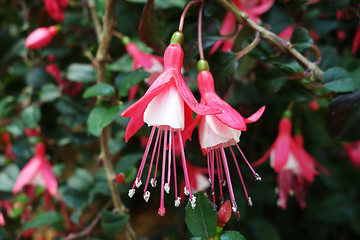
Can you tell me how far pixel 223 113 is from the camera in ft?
1.37

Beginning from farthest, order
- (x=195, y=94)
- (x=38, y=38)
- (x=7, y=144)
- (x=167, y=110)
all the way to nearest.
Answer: (x=7, y=144), (x=38, y=38), (x=195, y=94), (x=167, y=110)

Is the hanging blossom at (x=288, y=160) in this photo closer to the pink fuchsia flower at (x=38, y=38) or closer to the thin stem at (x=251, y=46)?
the thin stem at (x=251, y=46)

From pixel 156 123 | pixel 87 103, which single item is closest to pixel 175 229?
pixel 87 103

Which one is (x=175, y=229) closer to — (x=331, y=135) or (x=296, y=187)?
(x=296, y=187)

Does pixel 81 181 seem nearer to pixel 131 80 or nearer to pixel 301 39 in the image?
pixel 131 80

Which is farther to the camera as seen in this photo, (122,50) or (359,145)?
(122,50)

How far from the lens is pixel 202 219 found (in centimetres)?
50

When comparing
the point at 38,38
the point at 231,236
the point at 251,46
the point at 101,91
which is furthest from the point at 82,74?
the point at 231,236

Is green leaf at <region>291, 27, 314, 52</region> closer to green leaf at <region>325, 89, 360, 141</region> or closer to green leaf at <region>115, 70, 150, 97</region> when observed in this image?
green leaf at <region>325, 89, 360, 141</region>

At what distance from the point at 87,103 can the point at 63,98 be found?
0.11m

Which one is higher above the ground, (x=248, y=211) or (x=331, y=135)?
(x=331, y=135)

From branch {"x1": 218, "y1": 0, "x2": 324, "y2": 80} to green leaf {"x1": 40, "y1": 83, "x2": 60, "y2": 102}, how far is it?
568 mm

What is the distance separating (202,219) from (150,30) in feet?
1.16

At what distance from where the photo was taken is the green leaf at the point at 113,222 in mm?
657
